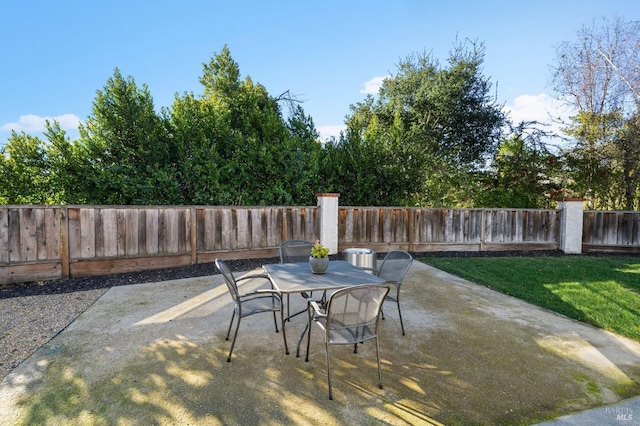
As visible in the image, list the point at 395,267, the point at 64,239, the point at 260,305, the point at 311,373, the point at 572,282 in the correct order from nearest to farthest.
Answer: the point at 311,373
the point at 260,305
the point at 395,267
the point at 64,239
the point at 572,282

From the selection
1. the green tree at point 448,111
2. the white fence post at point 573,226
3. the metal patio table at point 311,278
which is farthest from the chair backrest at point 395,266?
the green tree at point 448,111

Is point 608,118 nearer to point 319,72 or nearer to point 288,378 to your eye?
point 319,72

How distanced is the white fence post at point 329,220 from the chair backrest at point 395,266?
3389 millimetres

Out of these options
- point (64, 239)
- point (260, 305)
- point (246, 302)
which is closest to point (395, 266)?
point (260, 305)

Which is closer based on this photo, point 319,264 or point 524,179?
point 319,264

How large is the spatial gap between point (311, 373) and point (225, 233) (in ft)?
14.3

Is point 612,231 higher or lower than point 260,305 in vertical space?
higher

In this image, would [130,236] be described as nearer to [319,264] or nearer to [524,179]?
[319,264]

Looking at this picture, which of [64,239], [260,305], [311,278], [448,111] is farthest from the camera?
[448,111]

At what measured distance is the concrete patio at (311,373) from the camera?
6.35 ft

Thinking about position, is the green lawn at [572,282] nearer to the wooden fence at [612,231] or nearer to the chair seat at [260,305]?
the wooden fence at [612,231]

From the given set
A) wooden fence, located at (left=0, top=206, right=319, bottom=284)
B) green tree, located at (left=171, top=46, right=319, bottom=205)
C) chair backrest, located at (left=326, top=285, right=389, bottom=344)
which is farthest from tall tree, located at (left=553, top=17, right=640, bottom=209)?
chair backrest, located at (left=326, top=285, right=389, bottom=344)

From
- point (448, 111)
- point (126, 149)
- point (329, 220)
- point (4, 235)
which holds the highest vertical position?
point (448, 111)

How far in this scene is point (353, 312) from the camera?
7.27 feet
